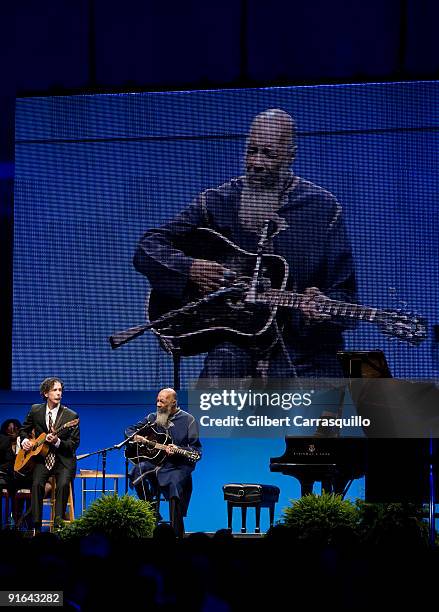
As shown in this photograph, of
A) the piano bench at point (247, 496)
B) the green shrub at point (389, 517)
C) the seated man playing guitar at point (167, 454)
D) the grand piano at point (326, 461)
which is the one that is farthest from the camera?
the piano bench at point (247, 496)

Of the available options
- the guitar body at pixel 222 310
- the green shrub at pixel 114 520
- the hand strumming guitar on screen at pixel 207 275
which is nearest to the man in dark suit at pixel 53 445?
the guitar body at pixel 222 310

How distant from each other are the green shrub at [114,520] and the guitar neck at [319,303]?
2492 millimetres

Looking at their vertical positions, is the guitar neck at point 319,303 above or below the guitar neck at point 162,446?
above

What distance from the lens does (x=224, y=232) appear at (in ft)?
27.1

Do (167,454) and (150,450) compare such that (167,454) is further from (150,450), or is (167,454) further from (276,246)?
(276,246)

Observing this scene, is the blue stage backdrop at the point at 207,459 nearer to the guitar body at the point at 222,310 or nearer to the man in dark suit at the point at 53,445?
the guitar body at the point at 222,310

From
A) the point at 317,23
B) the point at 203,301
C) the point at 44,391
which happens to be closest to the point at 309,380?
the point at 203,301

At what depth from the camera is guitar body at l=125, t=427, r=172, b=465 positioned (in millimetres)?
7652

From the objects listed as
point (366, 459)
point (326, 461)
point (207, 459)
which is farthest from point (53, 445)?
point (366, 459)

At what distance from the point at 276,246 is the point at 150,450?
2017 millimetres

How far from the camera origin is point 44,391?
24.9 feet

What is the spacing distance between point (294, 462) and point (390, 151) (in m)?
2.70

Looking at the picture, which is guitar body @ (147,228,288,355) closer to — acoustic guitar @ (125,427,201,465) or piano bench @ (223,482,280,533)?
acoustic guitar @ (125,427,201,465)

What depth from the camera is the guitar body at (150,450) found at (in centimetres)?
765
